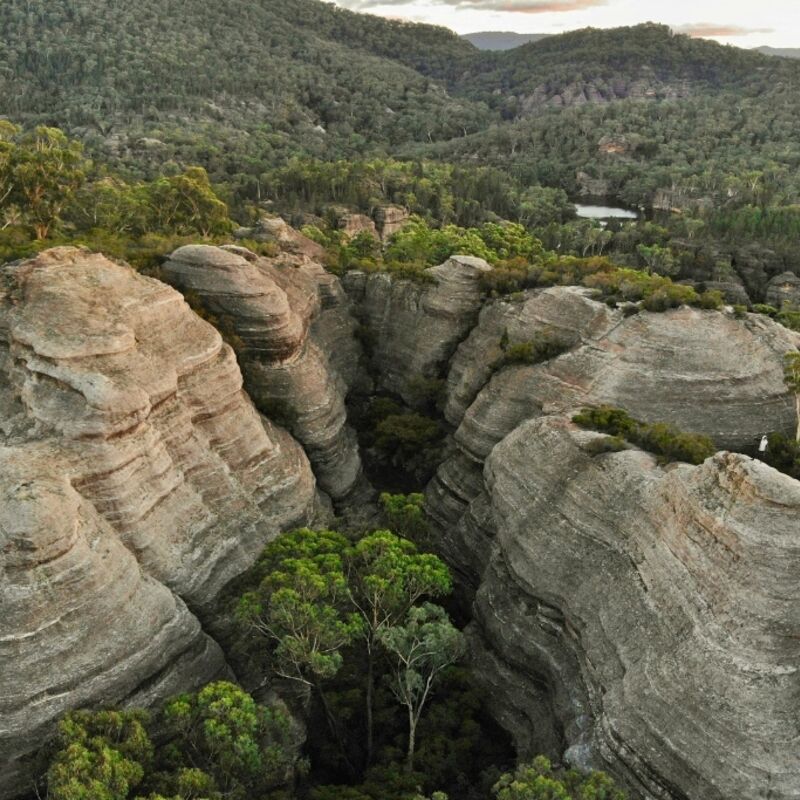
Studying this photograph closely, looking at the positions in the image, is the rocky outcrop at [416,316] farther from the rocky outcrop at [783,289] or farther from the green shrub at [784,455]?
the rocky outcrop at [783,289]

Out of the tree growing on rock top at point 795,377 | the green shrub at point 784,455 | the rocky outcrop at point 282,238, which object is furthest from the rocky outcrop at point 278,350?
the tree growing on rock top at point 795,377

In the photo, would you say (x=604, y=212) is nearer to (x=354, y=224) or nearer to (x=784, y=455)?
(x=354, y=224)

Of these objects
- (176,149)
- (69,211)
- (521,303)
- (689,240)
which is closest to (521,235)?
(689,240)

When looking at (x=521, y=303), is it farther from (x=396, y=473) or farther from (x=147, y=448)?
(x=147, y=448)

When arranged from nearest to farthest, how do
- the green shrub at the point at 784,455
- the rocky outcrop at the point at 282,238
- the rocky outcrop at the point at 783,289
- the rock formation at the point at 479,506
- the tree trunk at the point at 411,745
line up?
the rock formation at the point at 479,506, the tree trunk at the point at 411,745, the green shrub at the point at 784,455, the rocky outcrop at the point at 282,238, the rocky outcrop at the point at 783,289

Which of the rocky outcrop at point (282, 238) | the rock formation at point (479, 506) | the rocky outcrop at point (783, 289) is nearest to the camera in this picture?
the rock formation at point (479, 506)

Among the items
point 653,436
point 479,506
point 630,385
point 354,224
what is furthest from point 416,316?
point 354,224
